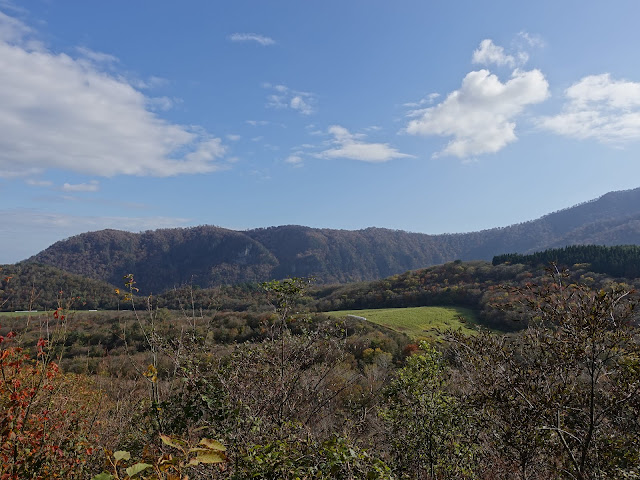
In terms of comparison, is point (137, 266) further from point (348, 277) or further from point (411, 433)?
point (411, 433)

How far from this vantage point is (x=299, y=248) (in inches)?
6329

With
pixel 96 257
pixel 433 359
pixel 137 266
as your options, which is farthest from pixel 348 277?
pixel 433 359

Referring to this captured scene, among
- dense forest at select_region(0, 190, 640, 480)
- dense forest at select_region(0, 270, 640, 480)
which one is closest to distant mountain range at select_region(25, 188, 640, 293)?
dense forest at select_region(0, 190, 640, 480)

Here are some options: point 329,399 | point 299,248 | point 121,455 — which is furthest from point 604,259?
point 299,248

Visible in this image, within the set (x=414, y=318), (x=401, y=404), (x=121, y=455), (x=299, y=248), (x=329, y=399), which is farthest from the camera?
(x=299, y=248)

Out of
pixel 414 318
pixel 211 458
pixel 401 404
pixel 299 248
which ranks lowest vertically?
pixel 414 318

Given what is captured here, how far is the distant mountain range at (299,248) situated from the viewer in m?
121

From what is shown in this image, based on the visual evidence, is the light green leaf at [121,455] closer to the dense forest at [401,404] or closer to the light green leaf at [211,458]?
the dense forest at [401,404]

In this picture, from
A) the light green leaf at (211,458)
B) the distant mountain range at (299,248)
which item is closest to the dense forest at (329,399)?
the light green leaf at (211,458)

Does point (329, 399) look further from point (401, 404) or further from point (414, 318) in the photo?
point (414, 318)

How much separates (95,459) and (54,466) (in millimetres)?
1431

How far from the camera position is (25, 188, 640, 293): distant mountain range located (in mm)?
120812

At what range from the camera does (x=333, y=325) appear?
6.53m

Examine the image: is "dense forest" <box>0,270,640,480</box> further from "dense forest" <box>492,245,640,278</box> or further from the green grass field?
"dense forest" <box>492,245,640,278</box>
